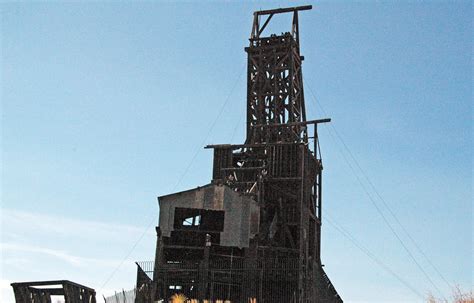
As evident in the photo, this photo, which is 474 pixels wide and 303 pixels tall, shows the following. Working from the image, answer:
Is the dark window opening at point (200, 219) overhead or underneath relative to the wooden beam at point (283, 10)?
underneath

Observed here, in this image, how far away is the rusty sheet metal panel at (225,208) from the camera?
3378cm

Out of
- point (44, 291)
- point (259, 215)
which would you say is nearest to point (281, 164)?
point (259, 215)

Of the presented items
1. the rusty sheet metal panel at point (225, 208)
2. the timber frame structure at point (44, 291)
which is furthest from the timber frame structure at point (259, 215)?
the timber frame structure at point (44, 291)

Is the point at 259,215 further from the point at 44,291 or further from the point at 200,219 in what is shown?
the point at 44,291

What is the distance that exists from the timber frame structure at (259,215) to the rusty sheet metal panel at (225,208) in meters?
0.05

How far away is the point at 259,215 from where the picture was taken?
34.9 meters

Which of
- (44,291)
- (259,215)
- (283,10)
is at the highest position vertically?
(283,10)

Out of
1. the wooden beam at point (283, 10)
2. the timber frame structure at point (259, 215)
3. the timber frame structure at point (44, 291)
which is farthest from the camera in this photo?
the wooden beam at point (283, 10)

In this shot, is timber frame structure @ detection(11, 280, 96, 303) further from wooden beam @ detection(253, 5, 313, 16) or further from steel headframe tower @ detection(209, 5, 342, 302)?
wooden beam @ detection(253, 5, 313, 16)

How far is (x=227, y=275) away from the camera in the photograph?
33.1m

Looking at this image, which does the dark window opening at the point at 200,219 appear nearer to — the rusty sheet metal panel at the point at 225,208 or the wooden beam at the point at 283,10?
the rusty sheet metal panel at the point at 225,208

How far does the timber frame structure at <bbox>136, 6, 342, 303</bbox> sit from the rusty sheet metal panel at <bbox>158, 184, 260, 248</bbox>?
0.17 feet

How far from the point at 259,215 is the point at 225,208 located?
1.98 meters

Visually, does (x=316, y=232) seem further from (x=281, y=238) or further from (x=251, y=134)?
(x=251, y=134)
